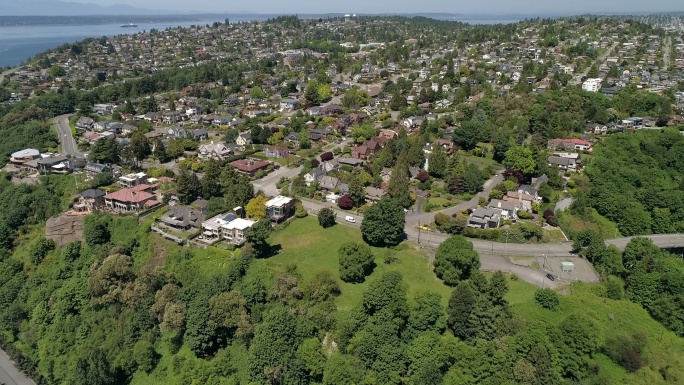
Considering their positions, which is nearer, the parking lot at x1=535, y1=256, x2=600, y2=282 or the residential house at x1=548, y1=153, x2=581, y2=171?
the parking lot at x1=535, y1=256, x2=600, y2=282

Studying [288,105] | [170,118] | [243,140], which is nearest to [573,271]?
[243,140]

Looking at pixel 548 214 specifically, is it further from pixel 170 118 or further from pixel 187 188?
pixel 170 118

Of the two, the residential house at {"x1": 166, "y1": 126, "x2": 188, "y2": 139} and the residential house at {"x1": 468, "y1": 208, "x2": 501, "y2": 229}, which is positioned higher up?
the residential house at {"x1": 166, "y1": 126, "x2": 188, "y2": 139}

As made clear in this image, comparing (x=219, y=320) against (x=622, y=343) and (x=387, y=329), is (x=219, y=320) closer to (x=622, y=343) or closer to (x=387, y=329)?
(x=387, y=329)

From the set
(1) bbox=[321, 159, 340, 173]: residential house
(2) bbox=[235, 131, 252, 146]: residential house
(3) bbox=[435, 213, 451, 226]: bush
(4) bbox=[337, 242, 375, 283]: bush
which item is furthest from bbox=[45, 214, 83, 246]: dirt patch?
(3) bbox=[435, 213, 451, 226]: bush

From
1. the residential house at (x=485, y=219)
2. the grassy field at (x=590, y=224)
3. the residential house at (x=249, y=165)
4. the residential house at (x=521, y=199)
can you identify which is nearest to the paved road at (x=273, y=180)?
the residential house at (x=249, y=165)

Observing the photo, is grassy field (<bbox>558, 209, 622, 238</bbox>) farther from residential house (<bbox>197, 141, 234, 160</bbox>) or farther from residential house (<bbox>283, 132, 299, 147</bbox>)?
residential house (<bbox>197, 141, 234, 160</bbox>)
